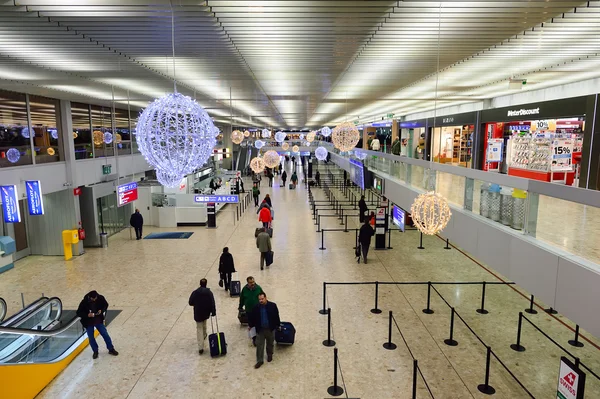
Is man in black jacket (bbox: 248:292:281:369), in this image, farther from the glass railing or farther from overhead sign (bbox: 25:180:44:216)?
overhead sign (bbox: 25:180:44:216)

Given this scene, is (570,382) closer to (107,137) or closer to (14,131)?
(14,131)

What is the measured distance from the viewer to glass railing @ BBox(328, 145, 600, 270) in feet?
18.5

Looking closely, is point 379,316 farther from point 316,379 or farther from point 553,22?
point 553,22

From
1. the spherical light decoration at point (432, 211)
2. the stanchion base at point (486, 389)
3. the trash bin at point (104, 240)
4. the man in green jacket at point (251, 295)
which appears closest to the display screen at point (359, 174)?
the trash bin at point (104, 240)

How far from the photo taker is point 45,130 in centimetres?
1280

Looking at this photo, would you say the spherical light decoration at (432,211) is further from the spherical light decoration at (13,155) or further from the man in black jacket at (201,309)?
the spherical light decoration at (13,155)

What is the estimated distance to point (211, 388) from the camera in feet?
18.9

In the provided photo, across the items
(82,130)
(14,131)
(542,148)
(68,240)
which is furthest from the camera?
(82,130)

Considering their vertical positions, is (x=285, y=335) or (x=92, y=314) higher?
(x=92, y=314)

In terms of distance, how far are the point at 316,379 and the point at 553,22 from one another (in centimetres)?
627

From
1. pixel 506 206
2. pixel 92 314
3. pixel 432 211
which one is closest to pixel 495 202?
pixel 506 206

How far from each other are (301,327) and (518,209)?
15.1 ft

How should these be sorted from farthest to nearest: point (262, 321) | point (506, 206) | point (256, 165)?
point (256, 165) → point (506, 206) → point (262, 321)

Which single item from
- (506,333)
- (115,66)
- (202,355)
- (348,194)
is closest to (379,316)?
(506,333)
